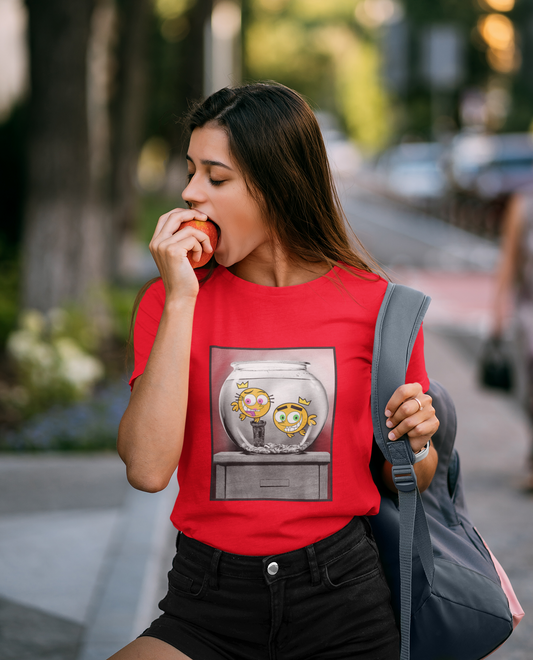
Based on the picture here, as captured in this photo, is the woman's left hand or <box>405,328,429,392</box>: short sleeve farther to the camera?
<box>405,328,429,392</box>: short sleeve

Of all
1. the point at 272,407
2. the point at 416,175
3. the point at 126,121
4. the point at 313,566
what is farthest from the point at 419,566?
the point at 416,175

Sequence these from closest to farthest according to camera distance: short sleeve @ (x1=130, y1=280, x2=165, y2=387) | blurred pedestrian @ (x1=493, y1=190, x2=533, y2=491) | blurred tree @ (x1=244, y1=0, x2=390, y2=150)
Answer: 1. short sleeve @ (x1=130, y1=280, x2=165, y2=387)
2. blurred pedestrian @ (x1=493, y1=190, x2=533, y2=491)
3. blurred tree @ (x1=244, y1=0, x2=390, y2=150)

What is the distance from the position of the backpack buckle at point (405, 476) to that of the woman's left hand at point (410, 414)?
58 mm

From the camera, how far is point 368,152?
247ft

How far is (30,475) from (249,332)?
13.5ft

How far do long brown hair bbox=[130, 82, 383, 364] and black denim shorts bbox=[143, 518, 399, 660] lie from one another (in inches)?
25.2

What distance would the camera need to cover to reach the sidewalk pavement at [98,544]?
366 cm

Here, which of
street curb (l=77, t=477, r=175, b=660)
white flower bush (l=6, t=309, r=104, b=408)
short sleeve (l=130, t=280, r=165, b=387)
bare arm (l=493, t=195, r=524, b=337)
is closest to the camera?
short sleeve (l=130, t=280, r=165, b=387)

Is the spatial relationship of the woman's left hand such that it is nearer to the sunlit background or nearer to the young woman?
the young woman

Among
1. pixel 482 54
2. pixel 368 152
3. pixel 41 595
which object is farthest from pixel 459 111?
pixel 41 595

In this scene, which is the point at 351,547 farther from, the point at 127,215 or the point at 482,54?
the point at 482,54


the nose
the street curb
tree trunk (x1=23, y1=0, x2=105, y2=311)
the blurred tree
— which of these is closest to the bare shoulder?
the nose

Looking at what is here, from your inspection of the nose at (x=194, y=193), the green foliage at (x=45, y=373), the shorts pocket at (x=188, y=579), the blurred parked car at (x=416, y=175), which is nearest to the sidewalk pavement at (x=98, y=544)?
the green foliage at (x=45, y=373)

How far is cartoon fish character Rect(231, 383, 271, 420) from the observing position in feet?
6.31
